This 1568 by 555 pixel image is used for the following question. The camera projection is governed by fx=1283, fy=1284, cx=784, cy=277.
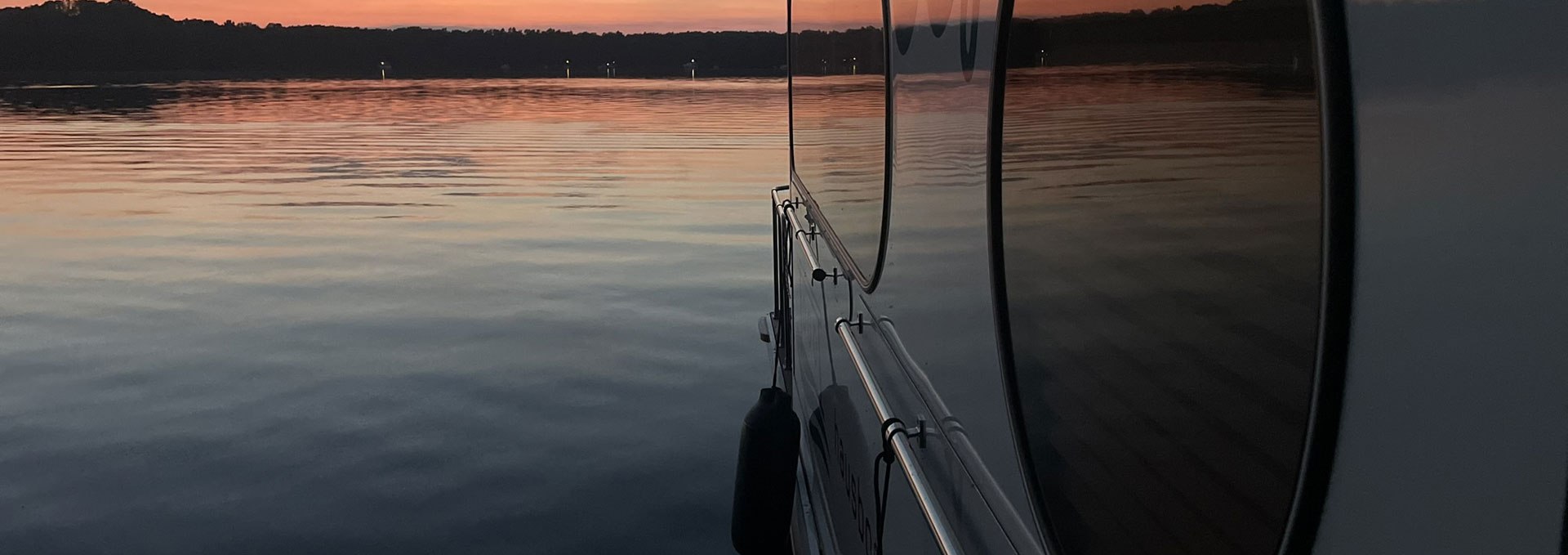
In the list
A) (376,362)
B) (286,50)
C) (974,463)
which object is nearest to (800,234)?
(974,463)

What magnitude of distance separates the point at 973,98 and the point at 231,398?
5425 millimetres

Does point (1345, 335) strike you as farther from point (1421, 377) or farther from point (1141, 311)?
point (1141, 311)

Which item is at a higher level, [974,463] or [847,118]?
[847,118]

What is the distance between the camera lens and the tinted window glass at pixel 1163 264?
76 centimetres

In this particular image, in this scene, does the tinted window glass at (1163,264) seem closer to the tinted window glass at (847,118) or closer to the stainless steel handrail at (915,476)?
the stainless steel handrail at (915,476)

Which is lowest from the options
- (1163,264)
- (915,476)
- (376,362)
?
(376,362)

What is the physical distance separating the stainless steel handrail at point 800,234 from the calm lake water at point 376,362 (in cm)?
107

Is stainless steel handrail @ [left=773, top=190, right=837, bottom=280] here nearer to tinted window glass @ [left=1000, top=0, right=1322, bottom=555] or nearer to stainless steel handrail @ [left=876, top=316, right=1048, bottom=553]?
stainless steel handrail @ [left=876, top=316, right=1048, bottom=553]

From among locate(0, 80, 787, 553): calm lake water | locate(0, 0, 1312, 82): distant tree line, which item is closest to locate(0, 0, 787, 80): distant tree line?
locate(0, 0, 1312, 82): distant tree line

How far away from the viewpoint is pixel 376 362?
683 cm

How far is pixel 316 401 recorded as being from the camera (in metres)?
6.06

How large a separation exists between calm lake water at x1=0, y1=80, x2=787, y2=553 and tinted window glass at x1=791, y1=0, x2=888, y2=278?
1564 millimetres

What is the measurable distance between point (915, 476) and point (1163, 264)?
80cm

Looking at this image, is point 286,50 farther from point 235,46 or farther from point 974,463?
point 974,463
